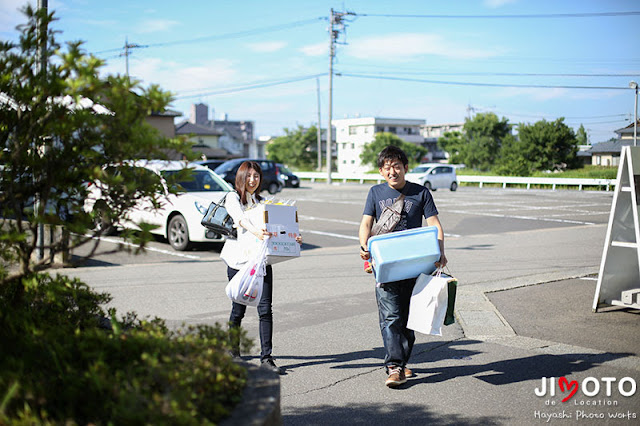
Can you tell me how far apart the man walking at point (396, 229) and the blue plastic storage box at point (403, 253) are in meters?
0.20

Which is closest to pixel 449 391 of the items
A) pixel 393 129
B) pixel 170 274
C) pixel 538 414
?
pixel 538 414

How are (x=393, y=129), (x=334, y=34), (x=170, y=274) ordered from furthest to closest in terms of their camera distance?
(x=393, y=129) → (x=334, y=34) → (x=170, y=274)

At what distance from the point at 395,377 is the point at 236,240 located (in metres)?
1.70

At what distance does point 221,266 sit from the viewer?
34.4ft

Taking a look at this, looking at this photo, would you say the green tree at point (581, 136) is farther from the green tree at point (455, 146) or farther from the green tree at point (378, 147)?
the green tree at point (378, 147)

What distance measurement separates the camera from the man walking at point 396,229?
480 cm

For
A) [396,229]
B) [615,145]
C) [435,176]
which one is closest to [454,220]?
[396,229]

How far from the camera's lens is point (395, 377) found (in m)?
4.73

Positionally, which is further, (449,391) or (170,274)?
(170,274)

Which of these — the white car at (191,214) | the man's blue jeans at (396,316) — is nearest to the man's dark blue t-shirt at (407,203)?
the man's blue jeans at (396,316)

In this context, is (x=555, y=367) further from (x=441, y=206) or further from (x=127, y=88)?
(x=441, y=206)

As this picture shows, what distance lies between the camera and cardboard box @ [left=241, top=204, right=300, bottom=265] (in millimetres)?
4918

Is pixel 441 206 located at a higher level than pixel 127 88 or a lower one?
lower

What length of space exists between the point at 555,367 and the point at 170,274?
6318 millimetres
